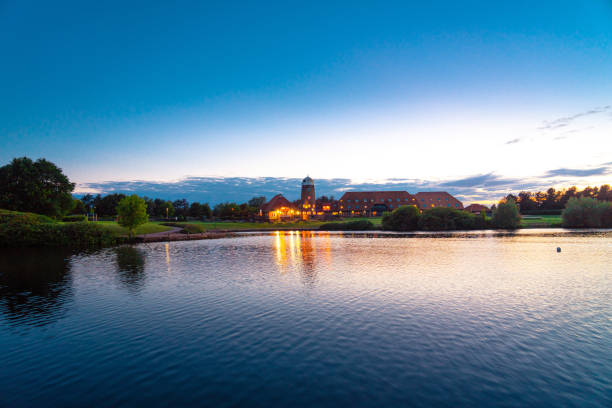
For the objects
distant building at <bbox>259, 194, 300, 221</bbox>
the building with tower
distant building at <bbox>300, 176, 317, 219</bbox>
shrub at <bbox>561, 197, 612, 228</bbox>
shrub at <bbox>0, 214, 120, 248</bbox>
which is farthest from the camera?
distant building at <bbox>300, 176, 317, 219</bbox>

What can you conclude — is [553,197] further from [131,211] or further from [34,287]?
[34,287]

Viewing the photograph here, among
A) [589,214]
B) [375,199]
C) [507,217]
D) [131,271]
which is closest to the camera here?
[131,271]

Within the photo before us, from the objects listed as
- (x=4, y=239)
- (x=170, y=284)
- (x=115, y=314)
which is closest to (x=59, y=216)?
(x=4, y=239)

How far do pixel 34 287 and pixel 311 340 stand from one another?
62.8ft

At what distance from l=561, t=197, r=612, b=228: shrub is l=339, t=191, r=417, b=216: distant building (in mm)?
58765

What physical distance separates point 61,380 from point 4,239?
A: 4397 centimetres

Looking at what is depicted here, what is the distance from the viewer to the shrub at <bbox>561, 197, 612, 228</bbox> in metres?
65.7

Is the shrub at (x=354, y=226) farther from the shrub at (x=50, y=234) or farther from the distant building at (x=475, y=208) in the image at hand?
the distant building at (x=475, y=208)

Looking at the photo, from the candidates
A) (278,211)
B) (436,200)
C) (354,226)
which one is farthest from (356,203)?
(354,226)

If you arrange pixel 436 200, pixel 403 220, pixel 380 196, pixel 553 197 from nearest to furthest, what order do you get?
pixel 403 220 → pixel 553 197 → pixel 436 200 → pixel 380 196

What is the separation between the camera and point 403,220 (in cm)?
7388

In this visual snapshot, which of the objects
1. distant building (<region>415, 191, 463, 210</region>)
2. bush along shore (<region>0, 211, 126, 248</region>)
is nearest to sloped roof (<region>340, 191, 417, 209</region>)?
distant building (<region>415, 191, 463, 210</region>)

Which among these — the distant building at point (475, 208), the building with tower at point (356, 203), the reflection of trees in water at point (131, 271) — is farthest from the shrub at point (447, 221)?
the reflection of trees in water at point (131, 271)

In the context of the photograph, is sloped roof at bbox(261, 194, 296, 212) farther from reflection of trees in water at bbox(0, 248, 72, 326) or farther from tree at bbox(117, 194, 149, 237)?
reflection of trees in water at bbox(0, 248, 72, 326)
